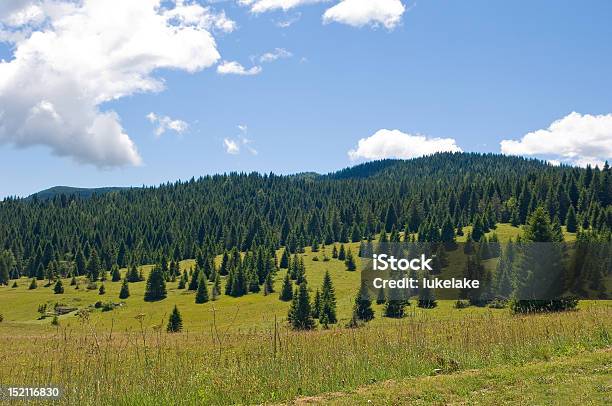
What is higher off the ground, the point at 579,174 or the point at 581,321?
the point at 579,174

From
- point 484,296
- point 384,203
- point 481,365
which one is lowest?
point 484,296

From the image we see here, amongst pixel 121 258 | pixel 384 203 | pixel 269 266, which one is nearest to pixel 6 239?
pixel 121 258

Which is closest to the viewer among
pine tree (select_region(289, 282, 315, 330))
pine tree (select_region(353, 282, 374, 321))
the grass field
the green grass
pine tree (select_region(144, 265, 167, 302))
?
the green grass

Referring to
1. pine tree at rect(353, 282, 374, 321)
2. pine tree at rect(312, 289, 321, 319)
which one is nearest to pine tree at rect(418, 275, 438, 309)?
pine tree at rect(353, 282, 374, 321)

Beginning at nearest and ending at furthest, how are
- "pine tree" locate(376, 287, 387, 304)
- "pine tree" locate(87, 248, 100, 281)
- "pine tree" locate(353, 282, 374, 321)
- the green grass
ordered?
the green grass, "pine tree" locate(353, 282, 374, 321), "pine tree" locate(376, 287, 387, 304), "pine tree" locate(87, 248, 100, 281)

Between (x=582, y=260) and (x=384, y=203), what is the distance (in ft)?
468

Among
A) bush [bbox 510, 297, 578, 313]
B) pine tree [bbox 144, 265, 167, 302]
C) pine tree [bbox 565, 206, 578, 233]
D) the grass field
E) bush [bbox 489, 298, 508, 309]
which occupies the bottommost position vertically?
pine tree [bbox 144, 265, 167, 302]

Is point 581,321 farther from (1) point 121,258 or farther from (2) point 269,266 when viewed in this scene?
(1) point 121,258

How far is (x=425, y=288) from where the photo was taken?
75.6m

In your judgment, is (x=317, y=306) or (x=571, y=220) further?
(x=571, y=220)

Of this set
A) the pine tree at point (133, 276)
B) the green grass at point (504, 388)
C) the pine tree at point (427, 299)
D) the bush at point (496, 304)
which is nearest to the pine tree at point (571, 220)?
the pine tree at point (427, 299)

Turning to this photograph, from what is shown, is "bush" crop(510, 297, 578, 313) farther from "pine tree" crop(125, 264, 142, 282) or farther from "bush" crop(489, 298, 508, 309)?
"pine tree" crop(125, 264, 142, 282)

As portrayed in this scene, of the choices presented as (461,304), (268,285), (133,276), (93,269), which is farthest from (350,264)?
(93,269)

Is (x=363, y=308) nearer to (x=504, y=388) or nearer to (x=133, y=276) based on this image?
(x=504, y=388)
